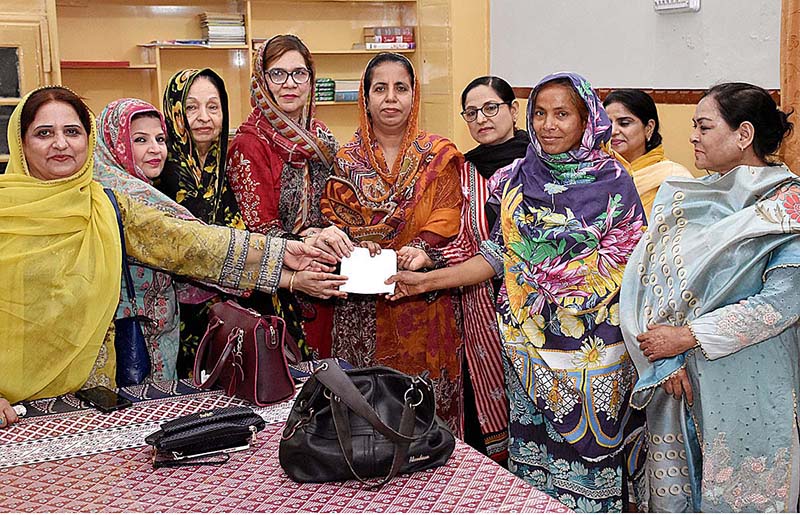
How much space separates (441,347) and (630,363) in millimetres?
788

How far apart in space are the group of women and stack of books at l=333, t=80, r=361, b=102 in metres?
2.99

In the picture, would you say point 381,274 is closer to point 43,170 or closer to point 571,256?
point 571,256

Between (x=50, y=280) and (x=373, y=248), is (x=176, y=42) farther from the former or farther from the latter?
(x=50, y=280)

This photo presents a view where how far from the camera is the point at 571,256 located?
2598mm

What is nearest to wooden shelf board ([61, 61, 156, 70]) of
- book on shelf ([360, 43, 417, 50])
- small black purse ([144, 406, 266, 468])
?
book on shelf ([360, 43, 417, 50])

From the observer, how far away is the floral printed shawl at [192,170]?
2951 mm

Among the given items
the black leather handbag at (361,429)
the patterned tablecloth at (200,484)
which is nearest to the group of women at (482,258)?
the patterned tablecloth at (200,484)

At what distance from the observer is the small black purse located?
1865mm

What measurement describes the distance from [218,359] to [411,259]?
900mm

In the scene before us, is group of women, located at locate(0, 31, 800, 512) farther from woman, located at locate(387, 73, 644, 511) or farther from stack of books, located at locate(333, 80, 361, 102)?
stack of books, located at locate(333, 80, 361, 102)

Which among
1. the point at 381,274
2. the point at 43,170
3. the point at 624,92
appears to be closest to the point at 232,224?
the point at 381,274

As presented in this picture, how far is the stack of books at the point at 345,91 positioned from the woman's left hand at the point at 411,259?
3.48 meters

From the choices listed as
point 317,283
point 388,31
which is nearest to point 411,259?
point 317,283

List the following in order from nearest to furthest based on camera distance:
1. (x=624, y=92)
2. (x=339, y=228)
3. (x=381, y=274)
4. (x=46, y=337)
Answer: (x=46, y=337) < (x=381, y=274) < (x=339, y=228) < (x=624, y=92)
